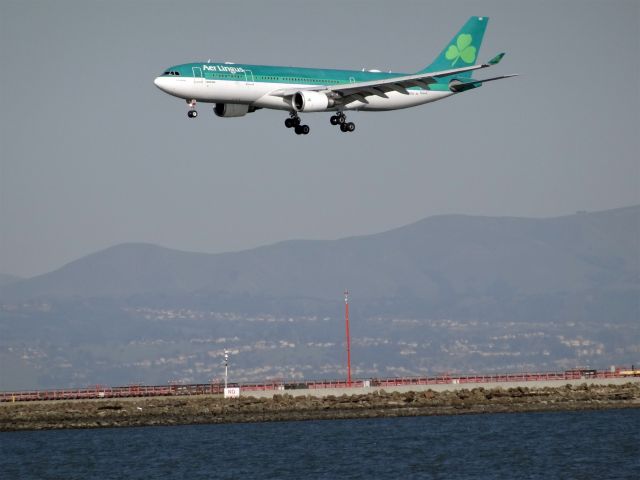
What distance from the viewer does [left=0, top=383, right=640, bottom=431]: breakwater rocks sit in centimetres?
9425

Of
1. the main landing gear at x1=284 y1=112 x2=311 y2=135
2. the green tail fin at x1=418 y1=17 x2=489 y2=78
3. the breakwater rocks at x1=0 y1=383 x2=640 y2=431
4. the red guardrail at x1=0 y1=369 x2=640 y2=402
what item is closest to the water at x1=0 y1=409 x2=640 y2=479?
the breakwater rocks at x1=0 y1=383 x2=640 y2=431

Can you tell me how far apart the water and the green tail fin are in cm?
2674

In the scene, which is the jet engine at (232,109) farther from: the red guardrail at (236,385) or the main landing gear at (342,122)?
the red guardrail at (236,385)

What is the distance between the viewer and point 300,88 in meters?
84.3

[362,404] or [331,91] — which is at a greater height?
[331,91]

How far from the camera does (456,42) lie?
10394cm

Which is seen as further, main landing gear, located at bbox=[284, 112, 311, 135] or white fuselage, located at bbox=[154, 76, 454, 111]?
main landing gear, located at bbox=[284, 112, 311, 135]

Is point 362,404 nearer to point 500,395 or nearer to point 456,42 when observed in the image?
point 500,395

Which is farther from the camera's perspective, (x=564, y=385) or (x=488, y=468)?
(x=564, y=385)

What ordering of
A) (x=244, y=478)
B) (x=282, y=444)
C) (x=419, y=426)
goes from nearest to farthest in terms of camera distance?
(x=244, y=478) → (x=282, y=444) → (x=419, y=426)

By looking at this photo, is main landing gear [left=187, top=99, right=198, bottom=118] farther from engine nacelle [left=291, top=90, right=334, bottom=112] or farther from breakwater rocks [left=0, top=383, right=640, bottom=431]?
breakwater rocks [left=0, top=383, right=640, bottom=431]

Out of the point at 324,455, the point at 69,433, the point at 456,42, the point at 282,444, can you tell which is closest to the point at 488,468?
the point at 324,455

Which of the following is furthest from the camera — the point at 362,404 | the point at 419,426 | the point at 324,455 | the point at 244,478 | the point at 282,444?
the point at 362,404

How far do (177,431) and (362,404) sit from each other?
14946 mm
